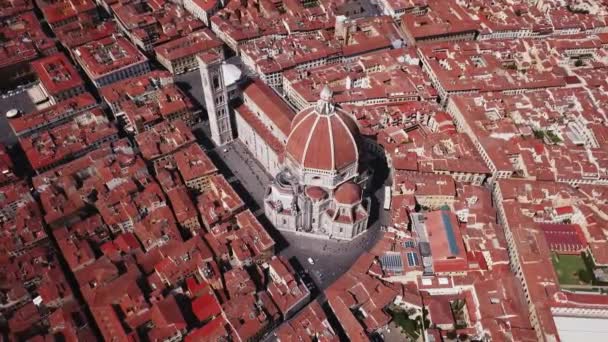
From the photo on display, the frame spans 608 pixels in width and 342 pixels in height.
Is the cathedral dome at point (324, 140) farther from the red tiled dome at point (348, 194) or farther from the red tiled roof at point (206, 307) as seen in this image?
the red tiled roof at point (206, 307)

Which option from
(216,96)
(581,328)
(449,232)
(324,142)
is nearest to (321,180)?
(324,142)

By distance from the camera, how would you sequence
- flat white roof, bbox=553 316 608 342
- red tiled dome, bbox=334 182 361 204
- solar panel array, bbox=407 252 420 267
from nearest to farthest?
flat white roof, bbox=553 316 608 342, solar panel array, bbox=407 252 420 267, red tiled dome, bbox=334 182 361 204

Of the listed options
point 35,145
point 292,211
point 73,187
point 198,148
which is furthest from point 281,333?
point 35,145

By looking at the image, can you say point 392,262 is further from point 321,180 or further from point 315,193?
point 321,180

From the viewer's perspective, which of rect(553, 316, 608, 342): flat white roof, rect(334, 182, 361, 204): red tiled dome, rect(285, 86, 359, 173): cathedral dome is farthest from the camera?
rect(334, 182, 361, 204): red tiled dome

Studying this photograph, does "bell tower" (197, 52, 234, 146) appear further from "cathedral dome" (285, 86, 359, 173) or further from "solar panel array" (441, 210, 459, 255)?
"solar panel array" (441, 210, 459, 255)

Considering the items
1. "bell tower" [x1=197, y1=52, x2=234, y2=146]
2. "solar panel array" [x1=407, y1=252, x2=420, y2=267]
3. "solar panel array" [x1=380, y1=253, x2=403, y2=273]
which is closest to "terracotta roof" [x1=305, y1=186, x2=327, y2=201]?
"solar panel array" [x1=380, y1=253, x2=403, y2=273]

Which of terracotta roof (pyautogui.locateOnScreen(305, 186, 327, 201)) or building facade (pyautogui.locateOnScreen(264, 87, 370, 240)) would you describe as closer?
building facade (pyautogui.locateOnScreen(264, 87, 370, 240))
